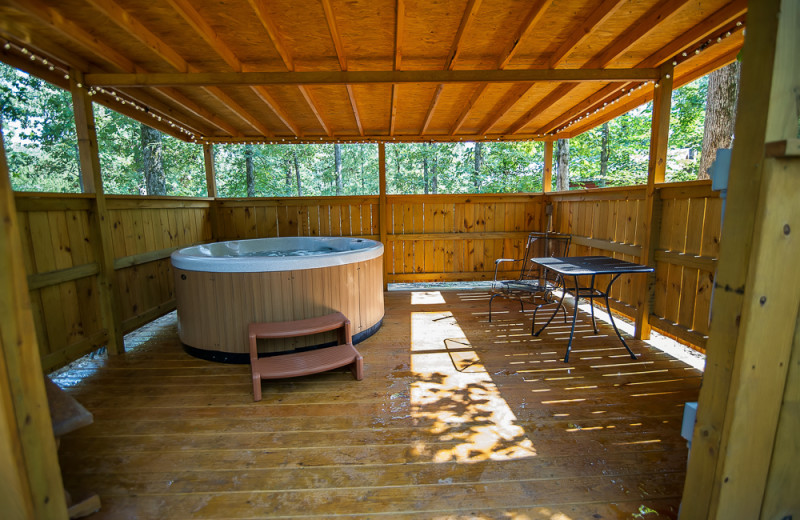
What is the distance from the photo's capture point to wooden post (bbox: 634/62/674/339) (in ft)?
10.2

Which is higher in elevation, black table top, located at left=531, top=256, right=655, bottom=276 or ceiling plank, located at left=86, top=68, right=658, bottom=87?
ceiling plank, located at left=86, top=68, right=658, bottom=87

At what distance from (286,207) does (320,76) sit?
2.84 metres

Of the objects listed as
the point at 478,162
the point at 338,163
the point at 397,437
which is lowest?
the point at 397,437

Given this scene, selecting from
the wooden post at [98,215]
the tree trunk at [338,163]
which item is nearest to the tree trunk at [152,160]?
the tree trunk at [338,163]

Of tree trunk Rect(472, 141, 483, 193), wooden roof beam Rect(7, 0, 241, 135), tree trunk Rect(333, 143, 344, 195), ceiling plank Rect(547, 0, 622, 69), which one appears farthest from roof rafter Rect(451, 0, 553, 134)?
tree trunk Rect(333, 143, 344, 195)

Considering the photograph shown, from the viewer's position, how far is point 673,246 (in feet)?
10.2

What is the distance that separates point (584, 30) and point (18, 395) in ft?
11.6

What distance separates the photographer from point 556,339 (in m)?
3.45

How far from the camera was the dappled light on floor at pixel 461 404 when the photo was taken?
6.25 ft

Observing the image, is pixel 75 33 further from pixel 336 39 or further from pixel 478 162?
pixel 478 162

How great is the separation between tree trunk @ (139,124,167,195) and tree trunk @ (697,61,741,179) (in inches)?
437

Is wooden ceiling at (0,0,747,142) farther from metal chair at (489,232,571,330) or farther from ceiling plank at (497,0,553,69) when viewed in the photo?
metal chair at (489,232,571,330)

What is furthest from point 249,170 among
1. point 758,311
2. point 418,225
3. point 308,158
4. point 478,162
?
point 758,311

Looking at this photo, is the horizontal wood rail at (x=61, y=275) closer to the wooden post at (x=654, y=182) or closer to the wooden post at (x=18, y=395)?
the wooden post at (x=18, y=395)
